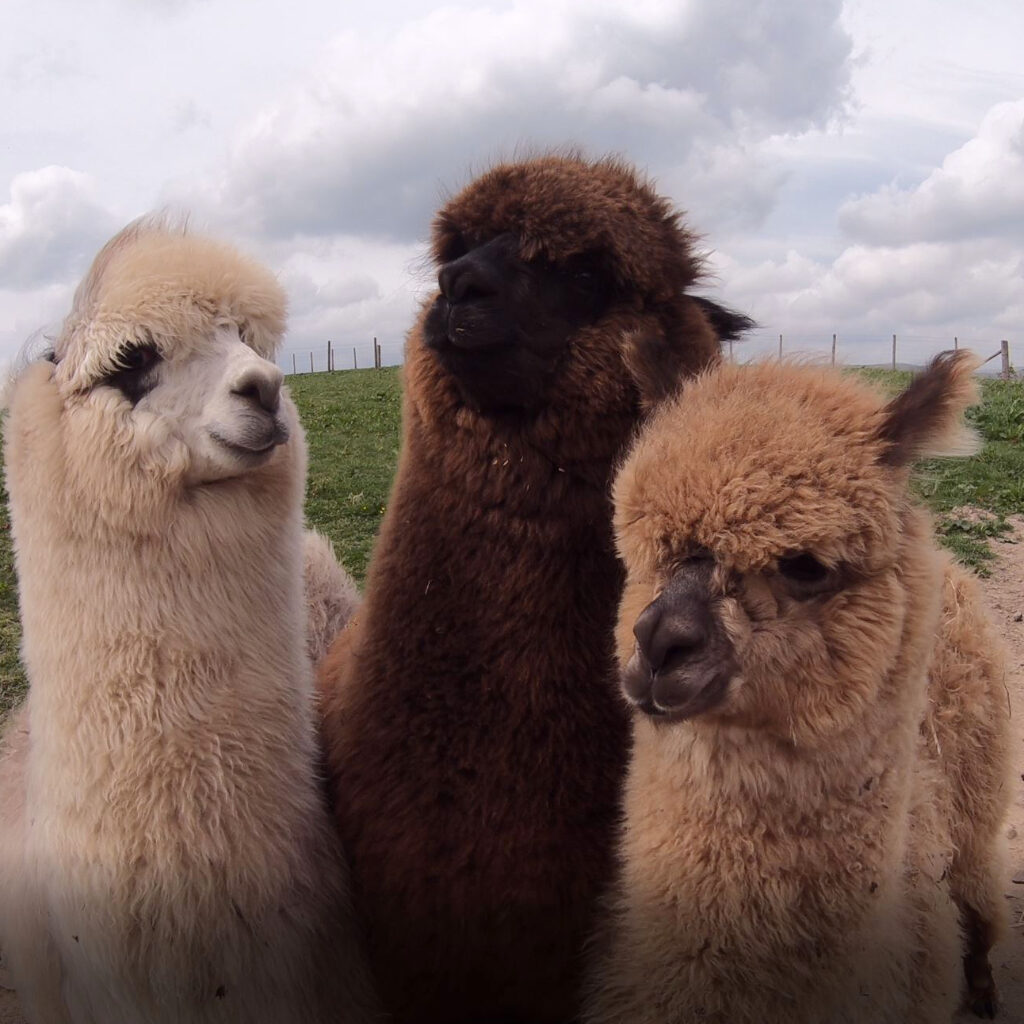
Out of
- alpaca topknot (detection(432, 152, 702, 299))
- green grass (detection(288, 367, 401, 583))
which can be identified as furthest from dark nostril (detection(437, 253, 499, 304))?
green grass (detection(288, 367, 401, 583))

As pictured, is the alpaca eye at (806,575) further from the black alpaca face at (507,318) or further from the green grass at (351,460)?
the green grass at (351,460)

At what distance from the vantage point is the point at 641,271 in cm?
259

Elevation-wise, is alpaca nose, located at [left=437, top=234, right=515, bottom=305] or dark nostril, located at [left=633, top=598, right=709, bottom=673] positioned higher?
alpaca nose, located at [left=437, top=234, right=515, bottom=305]

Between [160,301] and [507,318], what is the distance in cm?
82

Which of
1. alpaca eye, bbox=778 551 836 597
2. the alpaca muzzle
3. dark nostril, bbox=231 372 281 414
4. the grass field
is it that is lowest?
the grass field

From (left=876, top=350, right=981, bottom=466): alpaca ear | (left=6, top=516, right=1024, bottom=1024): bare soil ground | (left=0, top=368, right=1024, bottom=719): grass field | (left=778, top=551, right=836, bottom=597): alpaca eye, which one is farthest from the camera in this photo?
(left=0, top=368, right=1024, bottom=719): grass field

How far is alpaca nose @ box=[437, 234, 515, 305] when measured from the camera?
2.46 meters

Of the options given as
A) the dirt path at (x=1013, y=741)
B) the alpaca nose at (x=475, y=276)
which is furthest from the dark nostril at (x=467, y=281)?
the dirt path at (x=1013, y=741)

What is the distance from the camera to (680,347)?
8.90 feet

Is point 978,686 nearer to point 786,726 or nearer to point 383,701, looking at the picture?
point 786,726

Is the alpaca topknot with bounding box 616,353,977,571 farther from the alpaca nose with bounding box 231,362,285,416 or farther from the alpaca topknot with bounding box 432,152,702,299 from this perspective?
the alpaca nose with bounding box 231,362,285,416

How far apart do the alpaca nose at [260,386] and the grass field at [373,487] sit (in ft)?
10.9

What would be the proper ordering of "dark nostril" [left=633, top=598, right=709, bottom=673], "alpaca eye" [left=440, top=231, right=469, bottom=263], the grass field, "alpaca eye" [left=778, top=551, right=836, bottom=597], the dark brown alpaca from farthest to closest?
1. the grass field
2. "alpaca eye" [left=440, top=231, right=469, bottom=263]
3. the dark brown alpaca
4. "alpaca eye" [left=778, top=551, right=836, bottom=597]
5. "dark nostril" [left=633, top=598, right=709, bottom=673]

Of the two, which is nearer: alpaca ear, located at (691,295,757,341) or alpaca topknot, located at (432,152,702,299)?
alpaca topknot, located at (432,152,702,299)
